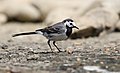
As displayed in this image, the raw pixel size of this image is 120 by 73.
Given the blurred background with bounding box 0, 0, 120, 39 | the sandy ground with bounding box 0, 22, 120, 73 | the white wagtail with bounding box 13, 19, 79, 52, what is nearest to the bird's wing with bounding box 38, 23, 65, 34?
the white wagtail with bounding box 13, 19, 79, 52

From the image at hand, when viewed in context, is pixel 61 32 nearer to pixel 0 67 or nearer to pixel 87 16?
pixel 0 67

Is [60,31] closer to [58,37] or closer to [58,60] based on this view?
[58,37]

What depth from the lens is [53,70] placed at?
6.93 metres

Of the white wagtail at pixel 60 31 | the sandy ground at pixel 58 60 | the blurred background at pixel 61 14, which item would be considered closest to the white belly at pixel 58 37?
the white wagtail at pixel 60 31

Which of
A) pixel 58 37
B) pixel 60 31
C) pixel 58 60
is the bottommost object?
pixel 58 60

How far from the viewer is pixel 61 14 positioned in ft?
50.6

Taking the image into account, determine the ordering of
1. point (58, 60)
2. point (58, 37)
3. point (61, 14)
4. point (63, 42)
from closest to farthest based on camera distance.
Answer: point (58, 60), point (58, 37), point (63, 42), point (61, 14)

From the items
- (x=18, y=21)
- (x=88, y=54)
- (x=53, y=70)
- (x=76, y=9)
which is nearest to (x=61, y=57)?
(x=88, y=54)

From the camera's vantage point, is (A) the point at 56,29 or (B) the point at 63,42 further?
(B) the point at 63,42

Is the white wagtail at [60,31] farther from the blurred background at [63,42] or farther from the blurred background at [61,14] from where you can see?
the blurred background at [61,14]

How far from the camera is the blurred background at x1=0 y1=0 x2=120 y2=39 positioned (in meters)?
13.2

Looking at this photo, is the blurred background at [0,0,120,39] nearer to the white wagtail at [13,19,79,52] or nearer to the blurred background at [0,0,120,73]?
the blurred background at [0,0,120,73]

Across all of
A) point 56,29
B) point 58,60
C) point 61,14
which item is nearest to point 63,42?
point 56,29

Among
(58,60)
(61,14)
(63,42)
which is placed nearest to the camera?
(58,60)
